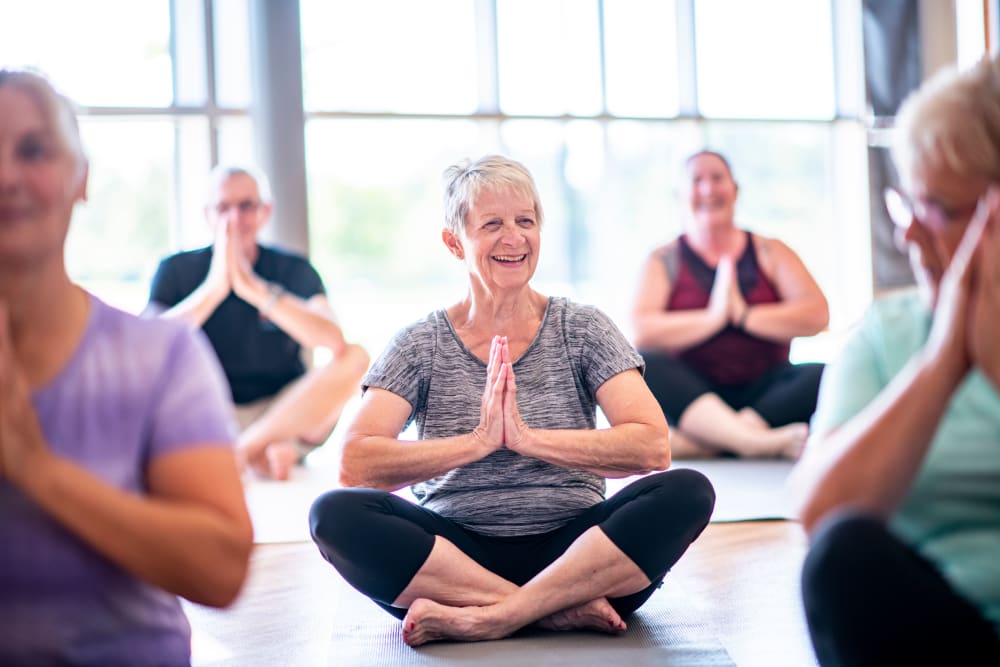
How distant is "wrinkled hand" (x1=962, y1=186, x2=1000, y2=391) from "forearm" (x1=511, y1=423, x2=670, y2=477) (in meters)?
0.93

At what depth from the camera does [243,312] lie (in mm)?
4199

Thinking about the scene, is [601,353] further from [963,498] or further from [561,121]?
[561,121]

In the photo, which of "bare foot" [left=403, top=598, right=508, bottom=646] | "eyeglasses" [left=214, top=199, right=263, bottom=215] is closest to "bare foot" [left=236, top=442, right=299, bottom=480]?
"eyeglasses" [left=214, top=199, right=263, bottom=215]

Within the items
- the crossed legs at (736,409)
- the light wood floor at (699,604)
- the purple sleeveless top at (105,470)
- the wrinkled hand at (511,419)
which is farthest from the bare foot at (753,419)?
the purple sleeveless top at (105,470)

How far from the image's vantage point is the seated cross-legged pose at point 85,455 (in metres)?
1.06

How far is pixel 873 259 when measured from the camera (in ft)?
23.2

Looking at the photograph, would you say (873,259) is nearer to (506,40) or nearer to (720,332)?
(506,40)

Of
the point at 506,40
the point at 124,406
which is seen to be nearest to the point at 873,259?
the point at 506,40

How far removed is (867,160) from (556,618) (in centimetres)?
567

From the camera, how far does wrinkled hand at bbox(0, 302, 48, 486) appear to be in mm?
1028

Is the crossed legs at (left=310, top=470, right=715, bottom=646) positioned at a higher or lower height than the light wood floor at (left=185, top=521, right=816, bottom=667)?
higher

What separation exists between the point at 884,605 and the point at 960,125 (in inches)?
21.6

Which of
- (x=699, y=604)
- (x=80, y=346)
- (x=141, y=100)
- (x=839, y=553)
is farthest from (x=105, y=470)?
(x=141, y=100)

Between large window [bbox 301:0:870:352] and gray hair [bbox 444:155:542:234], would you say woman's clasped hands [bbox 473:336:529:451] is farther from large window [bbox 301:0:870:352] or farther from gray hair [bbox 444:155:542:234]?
large window [bbox 301:0:870:352]
